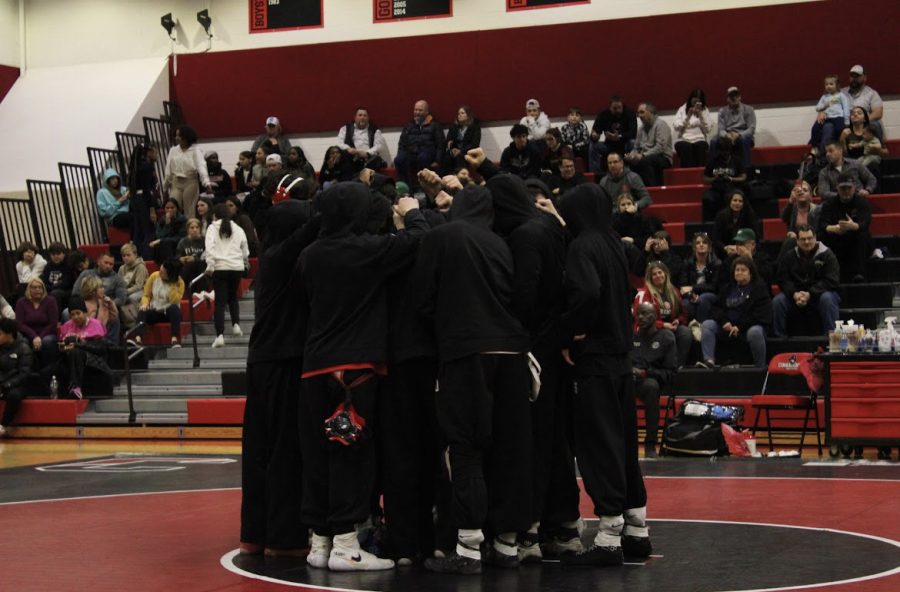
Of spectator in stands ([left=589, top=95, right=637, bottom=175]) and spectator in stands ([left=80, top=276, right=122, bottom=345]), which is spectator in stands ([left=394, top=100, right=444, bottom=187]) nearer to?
spectator in stands ([left=589, top=95, right=637, bottom=175])

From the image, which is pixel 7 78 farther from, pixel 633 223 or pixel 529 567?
pixel 529 567

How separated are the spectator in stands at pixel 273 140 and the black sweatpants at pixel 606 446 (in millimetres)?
15213

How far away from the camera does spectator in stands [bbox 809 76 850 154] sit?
18156 mm

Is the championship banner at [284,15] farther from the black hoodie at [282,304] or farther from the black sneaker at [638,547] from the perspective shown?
the black sneaker at [638,547]

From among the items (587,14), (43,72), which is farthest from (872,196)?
(43,72)

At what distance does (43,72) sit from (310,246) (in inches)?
750

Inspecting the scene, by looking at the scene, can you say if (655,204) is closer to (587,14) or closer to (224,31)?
(587,14)

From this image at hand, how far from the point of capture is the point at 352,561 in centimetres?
682

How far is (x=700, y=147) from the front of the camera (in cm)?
1930

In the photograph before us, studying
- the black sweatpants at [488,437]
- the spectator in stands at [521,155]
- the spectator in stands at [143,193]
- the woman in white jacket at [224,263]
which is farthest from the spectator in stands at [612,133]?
the black sweatpants at [488,437]

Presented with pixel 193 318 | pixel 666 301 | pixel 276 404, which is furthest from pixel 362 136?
pixel 276 404

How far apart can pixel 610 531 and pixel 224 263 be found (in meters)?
11.6

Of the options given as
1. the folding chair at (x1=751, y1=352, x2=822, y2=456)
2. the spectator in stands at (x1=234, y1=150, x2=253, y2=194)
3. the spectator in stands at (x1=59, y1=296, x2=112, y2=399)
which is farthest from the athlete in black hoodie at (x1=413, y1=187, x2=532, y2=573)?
the spectator in stands at (x1=234, y1=150, x2=253, y2=194)

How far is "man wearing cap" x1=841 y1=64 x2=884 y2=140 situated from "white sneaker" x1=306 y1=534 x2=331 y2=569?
42.7ft
